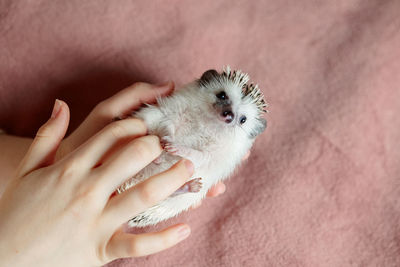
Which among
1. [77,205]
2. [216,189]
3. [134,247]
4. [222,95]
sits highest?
[222,95]

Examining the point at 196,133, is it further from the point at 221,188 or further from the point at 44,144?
the point at 44,144

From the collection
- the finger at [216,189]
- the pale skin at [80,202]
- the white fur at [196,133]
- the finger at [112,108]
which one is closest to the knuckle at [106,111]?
the finger at [112,108]

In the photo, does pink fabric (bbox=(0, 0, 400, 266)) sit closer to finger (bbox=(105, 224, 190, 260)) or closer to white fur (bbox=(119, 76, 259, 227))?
white fur (bbox=(119, 76, 259, 227))

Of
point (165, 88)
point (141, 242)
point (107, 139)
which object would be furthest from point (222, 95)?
point (141, 242)

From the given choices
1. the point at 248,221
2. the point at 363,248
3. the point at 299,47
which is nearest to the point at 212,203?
the point at 248,221

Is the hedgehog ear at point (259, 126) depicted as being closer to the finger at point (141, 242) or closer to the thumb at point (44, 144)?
the finger at point (141, 242)

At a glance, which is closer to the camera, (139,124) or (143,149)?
(143,149)

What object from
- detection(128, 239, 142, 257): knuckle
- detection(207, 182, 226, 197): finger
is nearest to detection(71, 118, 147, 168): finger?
detection(128, 239, 142, 257): knuckle
